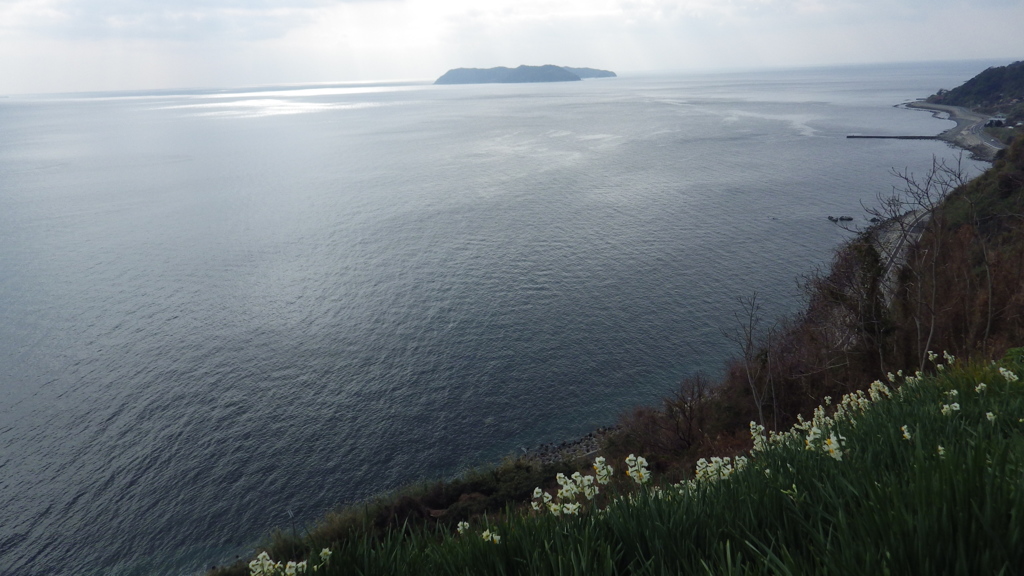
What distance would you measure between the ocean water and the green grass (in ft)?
102

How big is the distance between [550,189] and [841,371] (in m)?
63.5

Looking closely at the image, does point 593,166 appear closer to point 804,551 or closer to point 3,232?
point 3,232

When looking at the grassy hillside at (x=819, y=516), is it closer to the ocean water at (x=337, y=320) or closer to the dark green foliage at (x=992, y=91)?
the ocean water at (x=337, y=320)

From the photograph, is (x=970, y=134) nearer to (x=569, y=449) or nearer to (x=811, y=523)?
(x=569, y=449)

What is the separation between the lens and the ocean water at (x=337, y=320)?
34.1m

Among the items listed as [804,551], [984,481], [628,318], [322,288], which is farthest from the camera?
[322,288]

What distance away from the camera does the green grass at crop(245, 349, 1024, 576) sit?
340 centimetres

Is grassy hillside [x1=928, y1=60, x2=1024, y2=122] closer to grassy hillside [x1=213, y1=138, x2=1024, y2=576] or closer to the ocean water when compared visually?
the ocean water

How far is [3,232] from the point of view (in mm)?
76750

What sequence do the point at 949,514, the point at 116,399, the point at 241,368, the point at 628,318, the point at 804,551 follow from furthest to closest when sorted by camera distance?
the point at 628,318 → the point at 241,368 → the point at 116,399 → the point at 804,551 → the point at 949,514

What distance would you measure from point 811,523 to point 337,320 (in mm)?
49588

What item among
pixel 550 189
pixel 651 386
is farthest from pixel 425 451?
pixel 550 189

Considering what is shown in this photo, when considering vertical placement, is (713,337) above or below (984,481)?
below

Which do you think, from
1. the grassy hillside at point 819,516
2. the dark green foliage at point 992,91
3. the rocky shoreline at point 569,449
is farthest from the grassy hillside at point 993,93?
the grassy hillside at point 819,516
